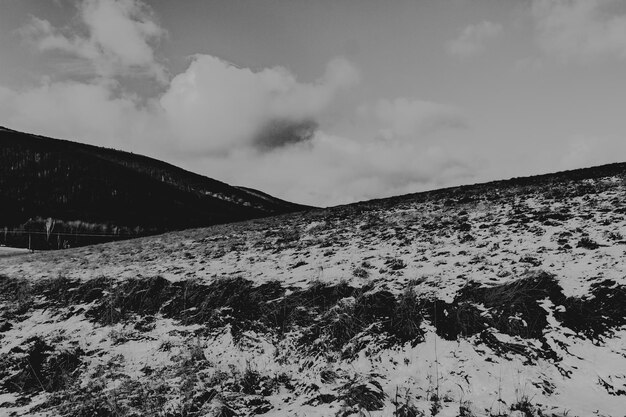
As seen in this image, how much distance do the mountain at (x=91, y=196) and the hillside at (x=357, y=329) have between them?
46392 millimetres

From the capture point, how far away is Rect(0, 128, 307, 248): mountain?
5562cm

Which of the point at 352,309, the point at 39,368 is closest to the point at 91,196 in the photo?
the point at 39,368

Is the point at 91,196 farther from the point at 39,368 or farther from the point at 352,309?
the point at 352,309

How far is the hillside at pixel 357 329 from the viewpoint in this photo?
5.21 metres

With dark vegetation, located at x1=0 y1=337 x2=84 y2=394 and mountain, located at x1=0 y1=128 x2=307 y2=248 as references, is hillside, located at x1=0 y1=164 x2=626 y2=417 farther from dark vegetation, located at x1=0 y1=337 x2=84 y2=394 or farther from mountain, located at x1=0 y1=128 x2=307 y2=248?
mountain, located at x1=0 y1=128 x2=307 y2=248

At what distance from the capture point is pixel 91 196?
6600 cm

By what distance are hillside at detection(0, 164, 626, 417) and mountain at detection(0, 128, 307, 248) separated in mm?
46392

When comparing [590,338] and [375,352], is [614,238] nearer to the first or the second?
[590,338]

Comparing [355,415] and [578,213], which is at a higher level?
[578,213]

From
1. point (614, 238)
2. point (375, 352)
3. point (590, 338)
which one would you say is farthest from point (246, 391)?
point (614, 238)

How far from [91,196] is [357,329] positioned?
71.0 metres

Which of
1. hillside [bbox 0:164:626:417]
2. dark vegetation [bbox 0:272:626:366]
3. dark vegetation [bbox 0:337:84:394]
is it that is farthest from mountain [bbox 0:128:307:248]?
dark vegetation [bbox 0:337:84:394]

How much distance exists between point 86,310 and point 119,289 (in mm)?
964

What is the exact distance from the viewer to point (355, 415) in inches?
191
